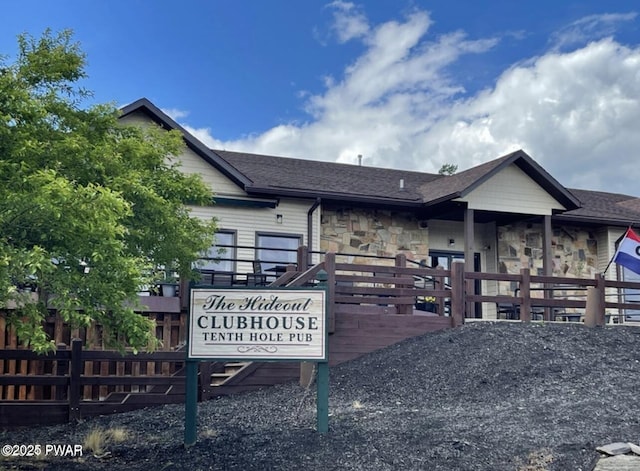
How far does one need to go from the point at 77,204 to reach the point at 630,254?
1247 centimetres

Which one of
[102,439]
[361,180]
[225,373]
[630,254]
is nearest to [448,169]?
[361,180]

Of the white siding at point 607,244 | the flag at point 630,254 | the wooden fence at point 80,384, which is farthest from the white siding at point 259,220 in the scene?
the white siding at point 607,244

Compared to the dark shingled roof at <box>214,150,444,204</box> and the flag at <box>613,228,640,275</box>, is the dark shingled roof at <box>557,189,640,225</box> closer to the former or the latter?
the flag at <box>613,228,640,275</box>

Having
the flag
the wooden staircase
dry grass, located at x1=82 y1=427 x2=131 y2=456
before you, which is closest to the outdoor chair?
the wooden staircase

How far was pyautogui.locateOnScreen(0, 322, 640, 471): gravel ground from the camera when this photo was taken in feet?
19.0

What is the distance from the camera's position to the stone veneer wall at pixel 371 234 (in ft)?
51.4

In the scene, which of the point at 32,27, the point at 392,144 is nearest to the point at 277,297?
the point at 32,27

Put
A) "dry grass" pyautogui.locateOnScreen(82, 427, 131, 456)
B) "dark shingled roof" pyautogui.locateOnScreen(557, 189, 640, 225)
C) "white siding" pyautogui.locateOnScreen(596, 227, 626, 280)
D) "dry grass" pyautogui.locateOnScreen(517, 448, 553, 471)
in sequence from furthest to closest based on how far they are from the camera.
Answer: "white siding" pyautogui.locateOnScreen(596, 227, 626, 280) < "dark shingled roof" pyautogui.locateOnScreen(557, 189, 640, 225) < "dry grass" pyautogui.locateOnScreen(82, 427, 131, 456) < "dry grass" pyautogui.locateOnScreen(517, 448, 553, 471)

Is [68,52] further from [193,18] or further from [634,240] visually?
[634,240]

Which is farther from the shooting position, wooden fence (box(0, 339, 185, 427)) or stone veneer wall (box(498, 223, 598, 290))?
stone veneer wall (box(498, 223, 598, 290))

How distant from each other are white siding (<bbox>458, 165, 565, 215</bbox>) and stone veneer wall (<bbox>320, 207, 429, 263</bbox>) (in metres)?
1.89

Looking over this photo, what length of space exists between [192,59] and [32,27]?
9835 mm

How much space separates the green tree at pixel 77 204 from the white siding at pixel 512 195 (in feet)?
31.6

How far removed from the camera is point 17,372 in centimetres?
926
